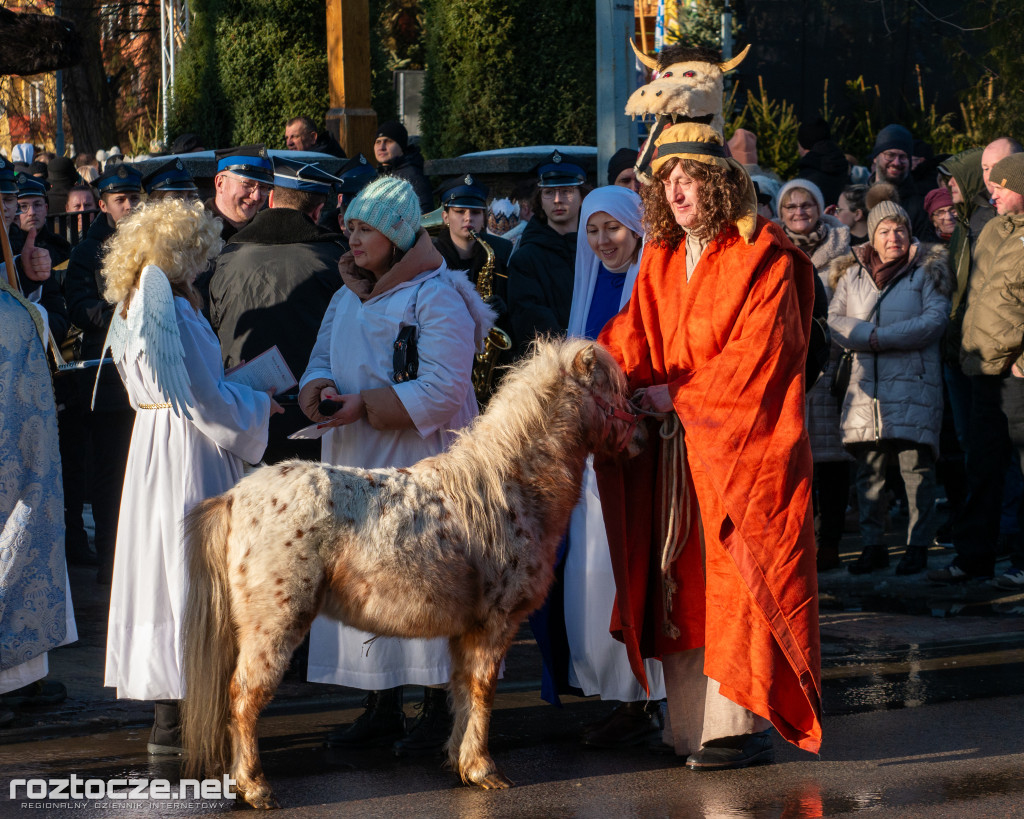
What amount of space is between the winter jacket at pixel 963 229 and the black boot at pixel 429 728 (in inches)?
192

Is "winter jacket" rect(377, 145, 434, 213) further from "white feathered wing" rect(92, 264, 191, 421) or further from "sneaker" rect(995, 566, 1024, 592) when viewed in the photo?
"white feathered wing" rect(92, 264, 191, 421)

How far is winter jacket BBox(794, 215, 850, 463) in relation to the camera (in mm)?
9430

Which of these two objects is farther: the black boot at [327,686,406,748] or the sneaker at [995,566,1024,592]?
the sneaker at [995,566,1024,592]

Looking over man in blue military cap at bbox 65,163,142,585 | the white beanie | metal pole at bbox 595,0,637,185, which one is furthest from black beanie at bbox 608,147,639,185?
man in blue military cap at bbox 65,163,142,585

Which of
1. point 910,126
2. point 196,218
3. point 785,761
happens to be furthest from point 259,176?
point 910,126

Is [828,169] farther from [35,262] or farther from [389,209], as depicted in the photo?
[389,209]

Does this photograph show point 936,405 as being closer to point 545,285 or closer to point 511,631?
point 545,285

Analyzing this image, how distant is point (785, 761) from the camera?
216 inches

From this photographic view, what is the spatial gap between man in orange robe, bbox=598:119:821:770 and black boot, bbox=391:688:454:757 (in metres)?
0.86

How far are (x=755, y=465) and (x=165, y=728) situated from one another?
2603 mm

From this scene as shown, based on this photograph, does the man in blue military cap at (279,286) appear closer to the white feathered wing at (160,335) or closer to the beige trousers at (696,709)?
the white feathered wing at (160,335)

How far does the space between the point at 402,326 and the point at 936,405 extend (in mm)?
4830

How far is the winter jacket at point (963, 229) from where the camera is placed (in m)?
9.06

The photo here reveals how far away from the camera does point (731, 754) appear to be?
5.31 metres
